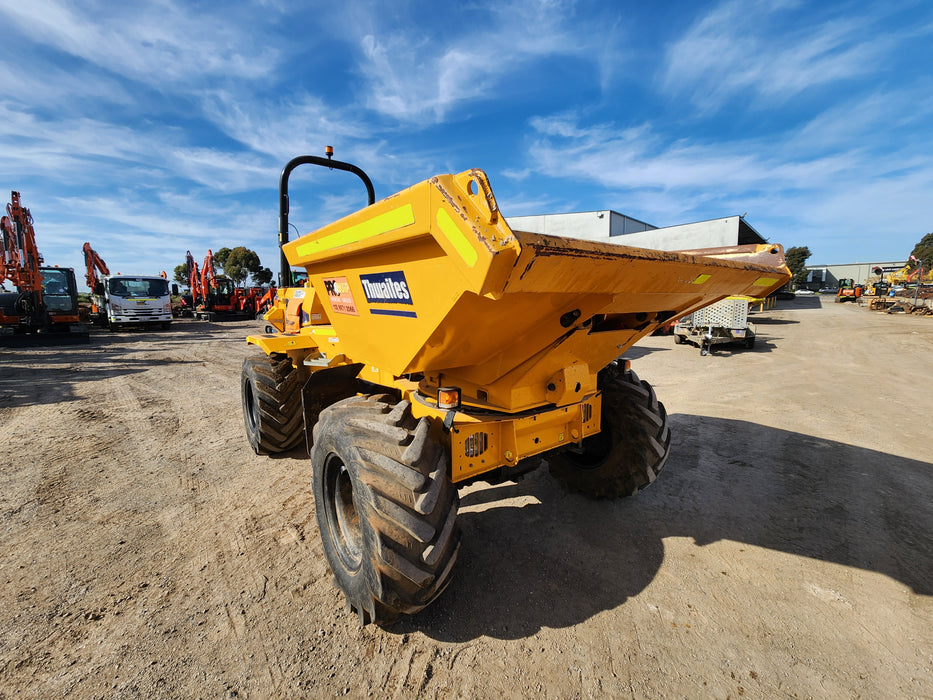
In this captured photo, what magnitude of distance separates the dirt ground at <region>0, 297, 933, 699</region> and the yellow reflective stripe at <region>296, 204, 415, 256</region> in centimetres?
198

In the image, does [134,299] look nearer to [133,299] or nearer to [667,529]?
[133,299]

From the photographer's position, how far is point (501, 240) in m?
1.33

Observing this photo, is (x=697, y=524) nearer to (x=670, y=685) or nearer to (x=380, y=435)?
(x=670, y=685)

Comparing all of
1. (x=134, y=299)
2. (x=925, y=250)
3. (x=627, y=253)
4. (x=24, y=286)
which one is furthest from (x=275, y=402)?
(x=925, y=250)

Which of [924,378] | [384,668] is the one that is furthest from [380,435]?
[924,378]

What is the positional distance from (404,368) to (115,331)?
70.9 ft

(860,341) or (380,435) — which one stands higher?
(380,435)

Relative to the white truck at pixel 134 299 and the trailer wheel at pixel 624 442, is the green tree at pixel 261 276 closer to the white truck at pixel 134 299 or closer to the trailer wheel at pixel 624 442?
the white truck at pixel 134 299

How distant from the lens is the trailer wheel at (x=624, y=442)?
3.04 metres

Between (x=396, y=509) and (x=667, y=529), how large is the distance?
2.16 meters

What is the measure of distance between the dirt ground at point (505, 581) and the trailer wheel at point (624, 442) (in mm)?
217

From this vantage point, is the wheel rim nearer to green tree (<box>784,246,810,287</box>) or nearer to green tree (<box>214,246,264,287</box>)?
green tree (<box>214,246,264,287</box>)

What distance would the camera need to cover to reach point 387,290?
2121 millimetres

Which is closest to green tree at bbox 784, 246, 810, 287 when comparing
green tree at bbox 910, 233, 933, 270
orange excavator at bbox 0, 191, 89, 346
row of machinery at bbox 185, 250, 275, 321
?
green tree at bbox 910, 233, 933, 270
